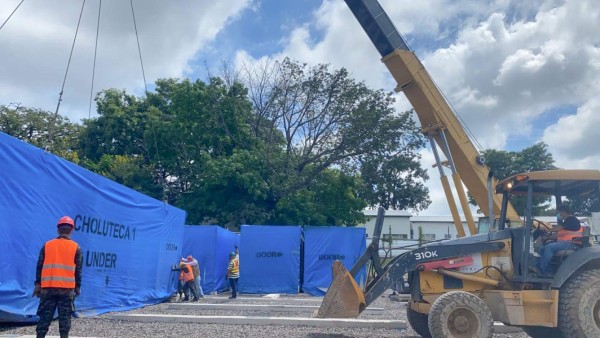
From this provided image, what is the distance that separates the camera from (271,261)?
64.6 feet

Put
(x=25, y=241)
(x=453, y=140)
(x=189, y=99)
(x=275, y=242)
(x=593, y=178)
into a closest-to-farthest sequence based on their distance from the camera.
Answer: (x=593, y=178) → (x=25, y=241) → (x=453, y=140) → (x=275, y=242) → (x=189, y=99)

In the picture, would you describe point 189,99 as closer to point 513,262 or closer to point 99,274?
point 99,274

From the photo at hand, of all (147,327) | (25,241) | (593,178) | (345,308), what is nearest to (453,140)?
(593,178)

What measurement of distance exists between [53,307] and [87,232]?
12.8ft

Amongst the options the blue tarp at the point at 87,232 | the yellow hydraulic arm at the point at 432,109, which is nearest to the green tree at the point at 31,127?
the blue tarp at the point at 87,232

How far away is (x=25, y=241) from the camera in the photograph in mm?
8492

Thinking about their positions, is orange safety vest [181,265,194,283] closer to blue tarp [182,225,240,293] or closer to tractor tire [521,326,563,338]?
blue tarp [182,225,240,293]

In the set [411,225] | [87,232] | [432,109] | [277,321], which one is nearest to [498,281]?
[277,321]

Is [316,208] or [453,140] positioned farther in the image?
[316,208]

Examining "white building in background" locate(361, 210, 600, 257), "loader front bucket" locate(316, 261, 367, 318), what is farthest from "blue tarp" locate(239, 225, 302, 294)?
"white building in background" locate(361, 210, 600, 257)

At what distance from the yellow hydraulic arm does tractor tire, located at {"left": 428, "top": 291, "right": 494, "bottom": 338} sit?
5481 millimetres

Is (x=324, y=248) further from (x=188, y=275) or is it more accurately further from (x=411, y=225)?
(x=411, y=225)

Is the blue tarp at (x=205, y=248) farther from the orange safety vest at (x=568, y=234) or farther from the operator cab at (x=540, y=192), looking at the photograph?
the orange safety vest at (x=568, y=234)

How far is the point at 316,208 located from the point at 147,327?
1756cm
